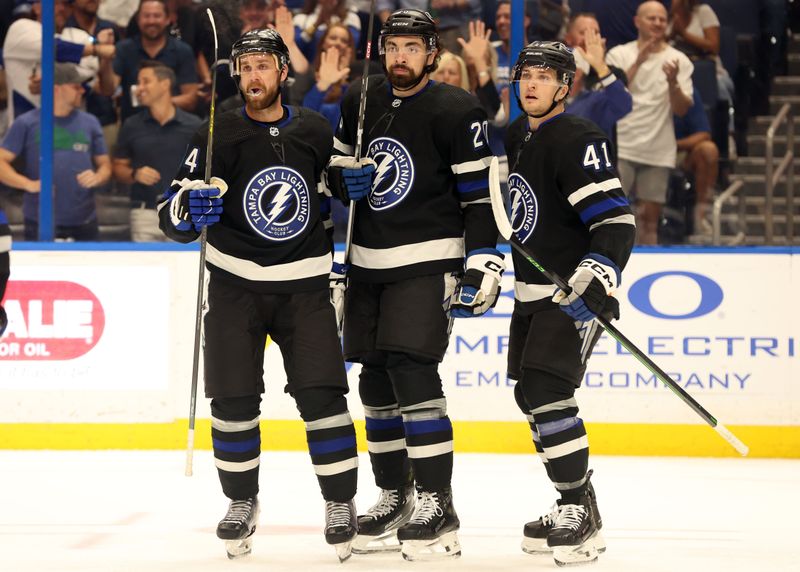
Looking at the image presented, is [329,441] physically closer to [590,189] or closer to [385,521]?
[385,521]

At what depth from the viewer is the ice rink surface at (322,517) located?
340 cm

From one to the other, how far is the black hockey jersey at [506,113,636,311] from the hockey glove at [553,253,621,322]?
5cm

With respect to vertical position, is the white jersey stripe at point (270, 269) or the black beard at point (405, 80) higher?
the black beard at point (405, 80)

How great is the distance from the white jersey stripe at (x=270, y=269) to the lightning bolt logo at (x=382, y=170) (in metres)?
0.26

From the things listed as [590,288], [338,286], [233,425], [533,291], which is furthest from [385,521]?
[590,288]

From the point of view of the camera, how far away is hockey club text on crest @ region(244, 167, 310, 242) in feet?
11.1

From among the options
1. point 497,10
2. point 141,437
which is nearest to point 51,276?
point 141,437

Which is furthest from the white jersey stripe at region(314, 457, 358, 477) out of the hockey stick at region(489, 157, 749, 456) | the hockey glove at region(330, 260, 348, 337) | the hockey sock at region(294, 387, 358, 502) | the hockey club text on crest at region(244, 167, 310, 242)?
the hockey stick at region(489, 157, 749, 456)

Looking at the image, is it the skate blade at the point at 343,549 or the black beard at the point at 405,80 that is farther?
the black beard at the point at 405,80

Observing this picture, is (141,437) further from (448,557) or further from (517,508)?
(448,557)

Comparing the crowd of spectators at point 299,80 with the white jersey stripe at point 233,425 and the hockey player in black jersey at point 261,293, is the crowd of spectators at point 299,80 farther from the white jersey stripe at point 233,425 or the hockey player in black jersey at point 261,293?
the white jersey stripe at point 233,425

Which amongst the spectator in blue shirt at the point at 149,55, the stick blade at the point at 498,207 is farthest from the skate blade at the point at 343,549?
the spectator in blue shirt at the point at 149,55

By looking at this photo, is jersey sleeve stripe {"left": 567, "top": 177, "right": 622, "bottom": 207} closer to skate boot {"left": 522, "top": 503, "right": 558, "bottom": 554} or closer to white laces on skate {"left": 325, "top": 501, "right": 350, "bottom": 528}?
skate boot {"left": 522, "top": 503, "right": 558, "bottom": 554}

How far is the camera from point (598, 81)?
5.71m
